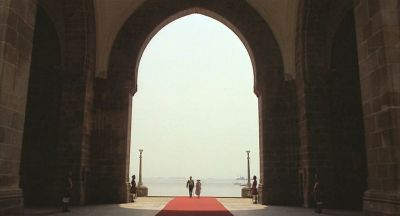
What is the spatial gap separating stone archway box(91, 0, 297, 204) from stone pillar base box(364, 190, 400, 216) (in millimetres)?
6556

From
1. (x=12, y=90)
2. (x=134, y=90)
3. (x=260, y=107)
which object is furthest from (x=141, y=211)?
(x=260, y=107)

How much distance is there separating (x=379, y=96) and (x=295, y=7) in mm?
7600

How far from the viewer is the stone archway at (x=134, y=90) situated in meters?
12.5

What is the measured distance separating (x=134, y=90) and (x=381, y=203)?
383 inches

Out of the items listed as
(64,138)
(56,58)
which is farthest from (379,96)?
(56,58)

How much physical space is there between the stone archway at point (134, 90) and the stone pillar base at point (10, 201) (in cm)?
672

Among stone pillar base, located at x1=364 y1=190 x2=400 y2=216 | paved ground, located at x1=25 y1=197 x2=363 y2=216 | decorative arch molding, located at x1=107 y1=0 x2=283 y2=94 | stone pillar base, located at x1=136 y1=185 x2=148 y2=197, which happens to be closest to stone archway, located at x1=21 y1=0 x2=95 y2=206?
decorative arch molding, located at x1=107 y1=0 x2=283 y2=94

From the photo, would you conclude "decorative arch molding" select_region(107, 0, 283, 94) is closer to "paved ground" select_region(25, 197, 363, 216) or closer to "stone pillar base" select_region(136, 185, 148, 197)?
"paved ground" select_region(25, 197, 363, 216)

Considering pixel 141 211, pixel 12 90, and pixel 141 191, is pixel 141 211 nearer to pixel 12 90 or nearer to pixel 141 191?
pixel 12 90

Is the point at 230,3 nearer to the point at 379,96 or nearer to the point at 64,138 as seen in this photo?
the point at 64,138

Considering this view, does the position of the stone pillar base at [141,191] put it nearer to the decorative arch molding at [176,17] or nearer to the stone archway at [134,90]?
the stone archway at [134,90]

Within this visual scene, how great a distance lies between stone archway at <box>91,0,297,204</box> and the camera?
12.5 m

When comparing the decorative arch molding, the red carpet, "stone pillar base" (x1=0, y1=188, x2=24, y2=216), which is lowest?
the red carpet

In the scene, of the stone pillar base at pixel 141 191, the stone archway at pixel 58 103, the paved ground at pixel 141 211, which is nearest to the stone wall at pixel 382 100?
the paved ground at pixel 141 211
